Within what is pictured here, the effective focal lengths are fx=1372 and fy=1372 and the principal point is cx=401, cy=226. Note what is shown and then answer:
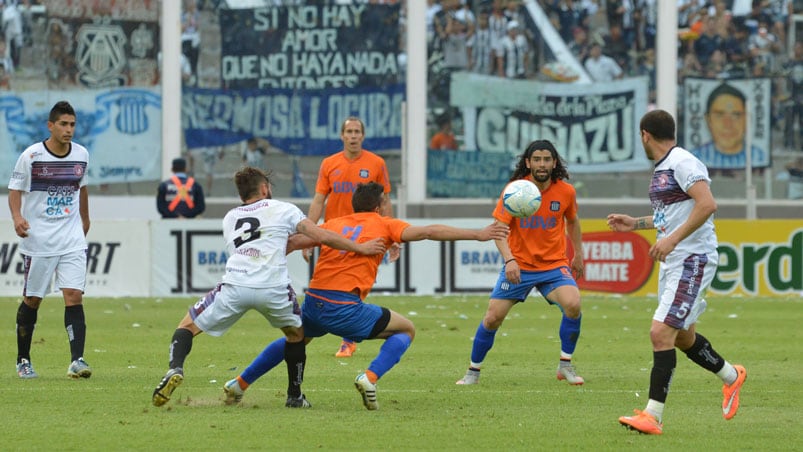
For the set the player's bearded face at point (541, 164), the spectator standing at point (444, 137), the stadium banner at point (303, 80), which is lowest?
the player's bearded face at point (541, 164)

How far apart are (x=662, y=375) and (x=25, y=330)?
559 cm

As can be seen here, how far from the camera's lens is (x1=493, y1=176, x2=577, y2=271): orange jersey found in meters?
11.5

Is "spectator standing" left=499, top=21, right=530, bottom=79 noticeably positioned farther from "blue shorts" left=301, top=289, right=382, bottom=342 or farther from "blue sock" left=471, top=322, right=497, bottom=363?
"blue shorts" left=301, top=289, right=382, bottom=342

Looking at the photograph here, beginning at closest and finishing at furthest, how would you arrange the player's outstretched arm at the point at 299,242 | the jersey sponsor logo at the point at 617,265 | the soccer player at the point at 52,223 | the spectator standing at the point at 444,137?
1. the player's outstretched arm at the point at 299,242
2. the soccer player at the point at 52,223
3. the jersey sponsor logo at the point at 617,265
4. the spectator standing at the point at 444,137

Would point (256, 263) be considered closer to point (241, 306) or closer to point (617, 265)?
point (241, 306)

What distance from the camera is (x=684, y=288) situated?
8.58 metres

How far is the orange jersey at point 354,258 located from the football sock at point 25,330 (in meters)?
3.15

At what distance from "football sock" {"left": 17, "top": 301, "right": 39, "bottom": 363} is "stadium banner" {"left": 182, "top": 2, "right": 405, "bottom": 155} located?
19336 millimetres

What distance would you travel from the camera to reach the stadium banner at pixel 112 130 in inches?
1189

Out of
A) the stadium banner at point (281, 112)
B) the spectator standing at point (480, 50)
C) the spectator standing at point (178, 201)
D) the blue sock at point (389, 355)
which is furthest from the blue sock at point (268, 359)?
the spectator standing at point (480, 50)

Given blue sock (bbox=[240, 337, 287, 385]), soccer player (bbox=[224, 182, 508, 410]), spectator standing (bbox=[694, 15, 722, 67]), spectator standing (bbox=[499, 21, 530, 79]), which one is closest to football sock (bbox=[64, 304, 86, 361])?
soccer player (bbox=[224, 182, 508, 410])

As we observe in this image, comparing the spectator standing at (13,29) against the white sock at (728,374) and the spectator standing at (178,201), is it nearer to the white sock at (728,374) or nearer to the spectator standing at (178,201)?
the spectator standing at (178,201)

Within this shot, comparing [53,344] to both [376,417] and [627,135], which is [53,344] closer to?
[376,417]

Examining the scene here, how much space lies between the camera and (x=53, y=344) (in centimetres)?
1439
